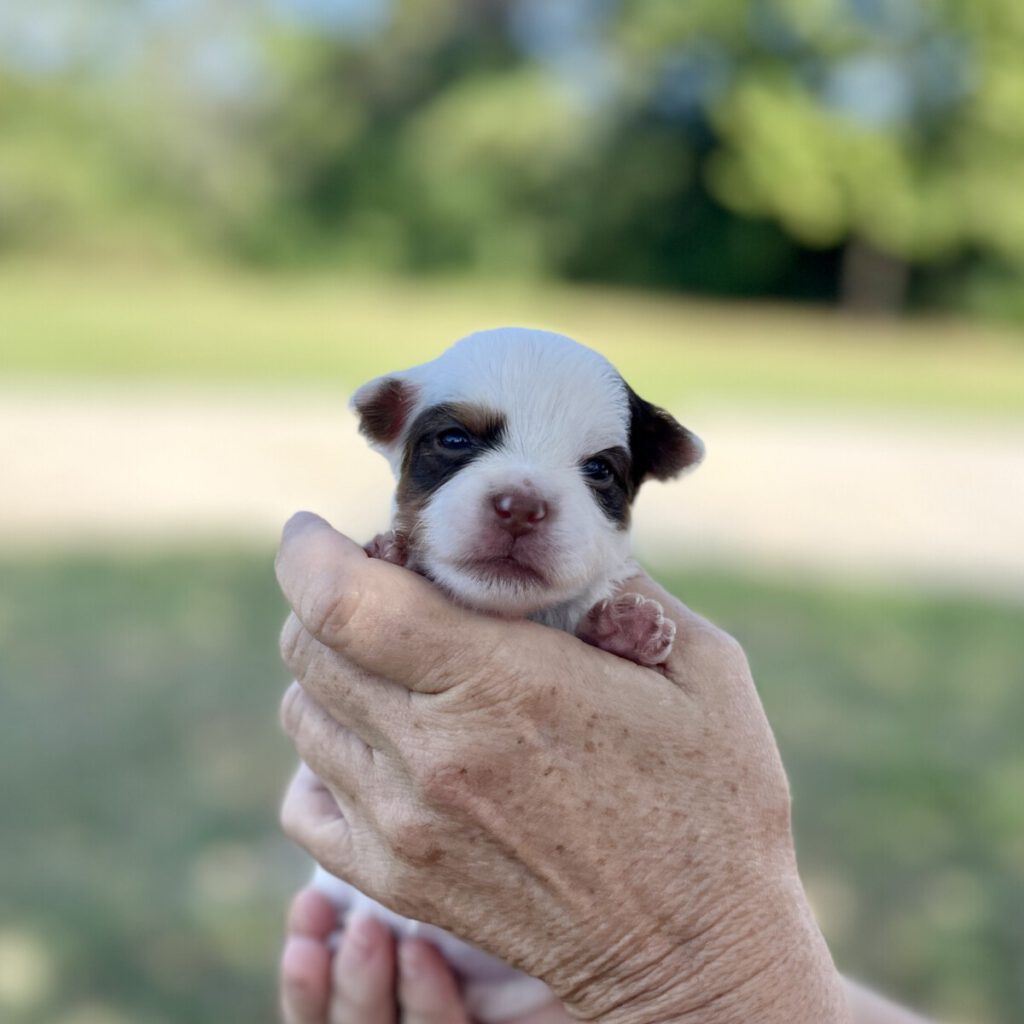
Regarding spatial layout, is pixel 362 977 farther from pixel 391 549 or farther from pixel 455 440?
pixel 455 440

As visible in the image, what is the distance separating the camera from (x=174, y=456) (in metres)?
14.5

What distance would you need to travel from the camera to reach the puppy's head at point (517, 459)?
2412mm

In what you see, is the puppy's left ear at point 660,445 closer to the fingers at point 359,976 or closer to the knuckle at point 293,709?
the knuckle at point 293,709

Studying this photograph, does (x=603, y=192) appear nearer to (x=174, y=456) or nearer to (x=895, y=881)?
(x=174, y=456)

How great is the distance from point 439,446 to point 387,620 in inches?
18.9

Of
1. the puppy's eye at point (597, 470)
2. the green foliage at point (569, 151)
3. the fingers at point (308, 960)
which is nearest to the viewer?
the puppy's eye at point (597, 470)

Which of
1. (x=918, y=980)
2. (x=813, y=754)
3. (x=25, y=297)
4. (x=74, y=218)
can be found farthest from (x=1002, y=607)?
(x=74, y=218)

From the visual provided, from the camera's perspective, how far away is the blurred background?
5969 mm

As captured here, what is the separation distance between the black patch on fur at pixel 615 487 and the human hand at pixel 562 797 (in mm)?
300

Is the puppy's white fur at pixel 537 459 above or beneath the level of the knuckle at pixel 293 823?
above

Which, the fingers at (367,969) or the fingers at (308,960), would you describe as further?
the fingers at (308,960)

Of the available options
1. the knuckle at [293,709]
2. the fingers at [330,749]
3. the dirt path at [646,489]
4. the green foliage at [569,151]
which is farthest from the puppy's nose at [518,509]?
the green foliage at [569,151]

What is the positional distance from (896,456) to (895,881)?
454 inches

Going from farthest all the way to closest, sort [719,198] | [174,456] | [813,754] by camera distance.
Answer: [719,198] < [174,456] < [813,754]
